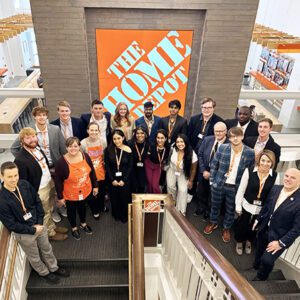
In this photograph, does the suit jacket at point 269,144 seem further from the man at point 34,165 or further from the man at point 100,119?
the man at point 34,165

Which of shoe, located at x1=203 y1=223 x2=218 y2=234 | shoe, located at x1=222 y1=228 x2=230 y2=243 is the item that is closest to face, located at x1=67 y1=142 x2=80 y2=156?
shoe, located at x1=203 y1=223 x2=218 y2=234

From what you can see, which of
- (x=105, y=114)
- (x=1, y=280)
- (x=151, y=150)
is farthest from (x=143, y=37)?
(x=1, y=280)

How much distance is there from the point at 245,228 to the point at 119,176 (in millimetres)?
1601

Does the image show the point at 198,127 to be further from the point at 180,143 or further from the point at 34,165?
the point at 34,165

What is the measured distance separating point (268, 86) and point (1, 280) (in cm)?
1057

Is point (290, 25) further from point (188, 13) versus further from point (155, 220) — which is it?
point (155, 220)

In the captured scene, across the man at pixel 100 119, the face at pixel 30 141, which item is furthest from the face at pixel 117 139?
the face at pixel 30 141

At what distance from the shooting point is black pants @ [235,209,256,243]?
318cm

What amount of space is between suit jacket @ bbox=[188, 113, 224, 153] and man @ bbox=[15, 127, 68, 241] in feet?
6.19

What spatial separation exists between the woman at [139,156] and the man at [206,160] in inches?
27.8

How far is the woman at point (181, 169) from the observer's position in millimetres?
3379

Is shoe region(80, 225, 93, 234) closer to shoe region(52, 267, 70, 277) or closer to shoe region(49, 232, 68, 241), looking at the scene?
shoe region(49, 232, 68, 241)

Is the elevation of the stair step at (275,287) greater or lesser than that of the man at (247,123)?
lesser

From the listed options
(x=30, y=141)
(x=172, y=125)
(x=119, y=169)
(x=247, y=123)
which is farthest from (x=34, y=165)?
(x=247, y=123)
